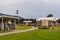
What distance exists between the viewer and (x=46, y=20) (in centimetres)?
7350

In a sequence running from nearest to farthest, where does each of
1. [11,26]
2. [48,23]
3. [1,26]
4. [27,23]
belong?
[1,26]
[11,26]
[48,23]
[27,23]

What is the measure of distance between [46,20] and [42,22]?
1728 mm

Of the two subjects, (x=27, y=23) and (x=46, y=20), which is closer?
(x=46, y=20)

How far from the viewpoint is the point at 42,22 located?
240 ft

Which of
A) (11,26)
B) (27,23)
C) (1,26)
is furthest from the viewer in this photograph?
(27,23)

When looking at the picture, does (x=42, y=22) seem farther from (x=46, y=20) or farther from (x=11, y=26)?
(x=11, y=26)


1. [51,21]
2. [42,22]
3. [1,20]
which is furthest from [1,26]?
[51,21]

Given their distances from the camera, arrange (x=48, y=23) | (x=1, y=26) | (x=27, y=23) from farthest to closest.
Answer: (x=27, y=23), (x=48, y=23), (x=1, y=26)

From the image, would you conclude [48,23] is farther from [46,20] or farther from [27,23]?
[27,23]

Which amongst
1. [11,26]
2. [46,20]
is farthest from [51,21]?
[11,26]

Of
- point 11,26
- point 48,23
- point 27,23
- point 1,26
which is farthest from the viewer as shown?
point 27,23

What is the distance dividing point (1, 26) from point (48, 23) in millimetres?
34716

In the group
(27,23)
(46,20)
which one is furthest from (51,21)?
(27,23)

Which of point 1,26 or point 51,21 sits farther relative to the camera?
point 51,21
